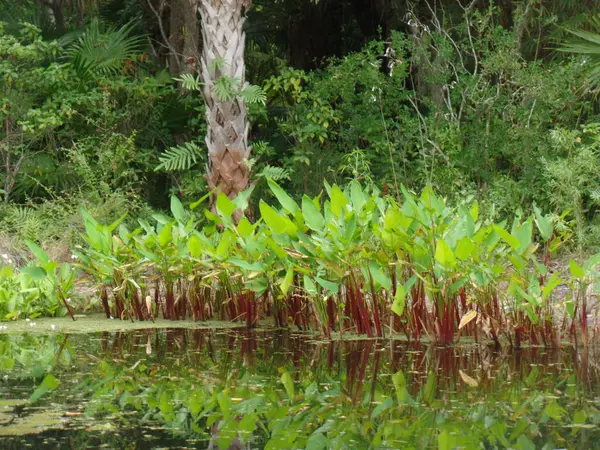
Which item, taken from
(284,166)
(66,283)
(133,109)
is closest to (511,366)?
(66,283)

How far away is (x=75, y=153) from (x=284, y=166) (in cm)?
239

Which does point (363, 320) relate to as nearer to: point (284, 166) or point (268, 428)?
point (268, 428)

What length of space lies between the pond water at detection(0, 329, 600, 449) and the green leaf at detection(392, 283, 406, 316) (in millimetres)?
212

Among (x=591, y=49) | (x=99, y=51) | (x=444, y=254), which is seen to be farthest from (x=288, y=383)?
(x=99, y=51)

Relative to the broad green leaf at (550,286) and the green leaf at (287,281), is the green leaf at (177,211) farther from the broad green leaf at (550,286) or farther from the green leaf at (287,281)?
the broad green leaf at (550,286)

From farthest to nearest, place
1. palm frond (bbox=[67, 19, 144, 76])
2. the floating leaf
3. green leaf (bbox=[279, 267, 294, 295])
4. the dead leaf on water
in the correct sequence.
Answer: palm frond (bbox=[67, 19, 144, 76]) → green leaf (bbox=[279, 267, 294, 295]) → the floating leaf → the dead leaf on water

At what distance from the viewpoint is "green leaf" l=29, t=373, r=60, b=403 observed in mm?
4477

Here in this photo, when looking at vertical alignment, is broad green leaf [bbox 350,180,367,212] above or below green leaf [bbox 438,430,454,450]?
above

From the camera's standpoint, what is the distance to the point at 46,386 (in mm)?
4715

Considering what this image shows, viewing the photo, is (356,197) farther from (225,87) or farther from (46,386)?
(225,87)

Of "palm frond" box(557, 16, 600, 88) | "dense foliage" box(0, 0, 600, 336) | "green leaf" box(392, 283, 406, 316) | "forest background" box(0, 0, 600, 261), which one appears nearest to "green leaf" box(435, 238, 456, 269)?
"dense foliage" box(0, 0, 600, 336)

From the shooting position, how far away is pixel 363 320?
20.0 feet

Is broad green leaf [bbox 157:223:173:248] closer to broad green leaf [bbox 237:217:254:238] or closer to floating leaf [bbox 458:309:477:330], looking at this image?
broad green leaf [bbox 237:217:254:238]

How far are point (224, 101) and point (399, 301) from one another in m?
3.77
